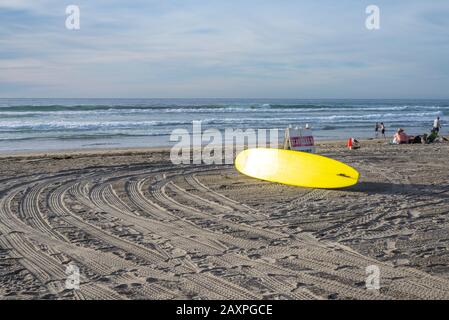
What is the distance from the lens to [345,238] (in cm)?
586

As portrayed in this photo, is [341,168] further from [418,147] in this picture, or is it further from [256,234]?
[418,147]

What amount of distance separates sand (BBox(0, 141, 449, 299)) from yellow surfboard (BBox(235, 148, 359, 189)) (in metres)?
0.18

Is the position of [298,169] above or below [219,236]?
above

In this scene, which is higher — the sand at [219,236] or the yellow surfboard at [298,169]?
the yellow surfboard at [298,169]

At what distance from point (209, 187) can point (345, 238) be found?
3.68 m

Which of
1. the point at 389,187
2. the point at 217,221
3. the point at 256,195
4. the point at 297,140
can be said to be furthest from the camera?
the point at 297,140

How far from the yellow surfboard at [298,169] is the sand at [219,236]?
0.59ft

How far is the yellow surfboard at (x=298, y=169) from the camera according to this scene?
27.6ft

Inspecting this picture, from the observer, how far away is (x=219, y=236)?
598cm

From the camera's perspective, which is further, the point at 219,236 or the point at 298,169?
the point at 298,169

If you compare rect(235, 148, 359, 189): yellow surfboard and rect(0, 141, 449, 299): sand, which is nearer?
rect(0, 141, 449, 299): sand

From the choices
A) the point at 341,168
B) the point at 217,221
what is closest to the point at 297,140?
the point at 341,168

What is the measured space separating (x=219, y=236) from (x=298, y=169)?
3.28 meters

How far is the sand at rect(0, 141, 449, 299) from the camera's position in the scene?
4.44 m
